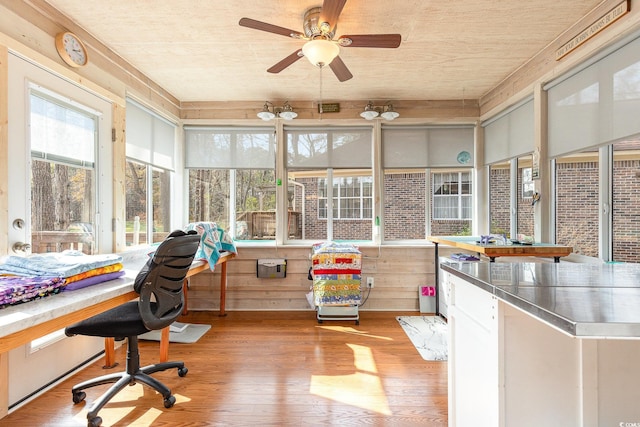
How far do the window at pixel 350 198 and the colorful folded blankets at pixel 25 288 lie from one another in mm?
3031

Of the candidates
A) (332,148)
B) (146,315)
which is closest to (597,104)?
(332,148)

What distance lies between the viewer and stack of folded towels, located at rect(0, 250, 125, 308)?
1384 millimetres

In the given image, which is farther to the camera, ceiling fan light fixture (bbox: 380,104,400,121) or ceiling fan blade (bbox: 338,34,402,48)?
ceiling fan light fixture (bbox: 380,104,400,121)

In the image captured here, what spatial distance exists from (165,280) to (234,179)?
234cm

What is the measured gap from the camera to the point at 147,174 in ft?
11.6

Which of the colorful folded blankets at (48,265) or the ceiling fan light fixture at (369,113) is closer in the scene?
the colorful folded blankets at (48,265)

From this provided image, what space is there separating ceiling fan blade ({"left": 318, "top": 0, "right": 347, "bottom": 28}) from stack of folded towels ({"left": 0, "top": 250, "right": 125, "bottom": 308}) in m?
2.00

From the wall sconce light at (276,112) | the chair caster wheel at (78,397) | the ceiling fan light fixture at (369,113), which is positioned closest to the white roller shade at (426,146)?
the ceiling fan light fixture at (369,113)

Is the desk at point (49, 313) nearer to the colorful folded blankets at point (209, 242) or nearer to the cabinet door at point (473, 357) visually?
the colorful folded blankets at point (209, 242)

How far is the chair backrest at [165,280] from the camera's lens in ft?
6.22

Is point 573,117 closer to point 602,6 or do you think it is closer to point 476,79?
point 602,6

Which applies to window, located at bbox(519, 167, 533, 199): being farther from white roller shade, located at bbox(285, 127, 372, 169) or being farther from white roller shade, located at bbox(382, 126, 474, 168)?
white roller shade, located at bbox(285, 127, 372, 169)

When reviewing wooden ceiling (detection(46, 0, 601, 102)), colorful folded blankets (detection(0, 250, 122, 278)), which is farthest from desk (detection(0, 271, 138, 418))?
wooden ceiling (detection(46, 0, 601, 102))

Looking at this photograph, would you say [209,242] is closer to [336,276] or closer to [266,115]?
[336,276]
